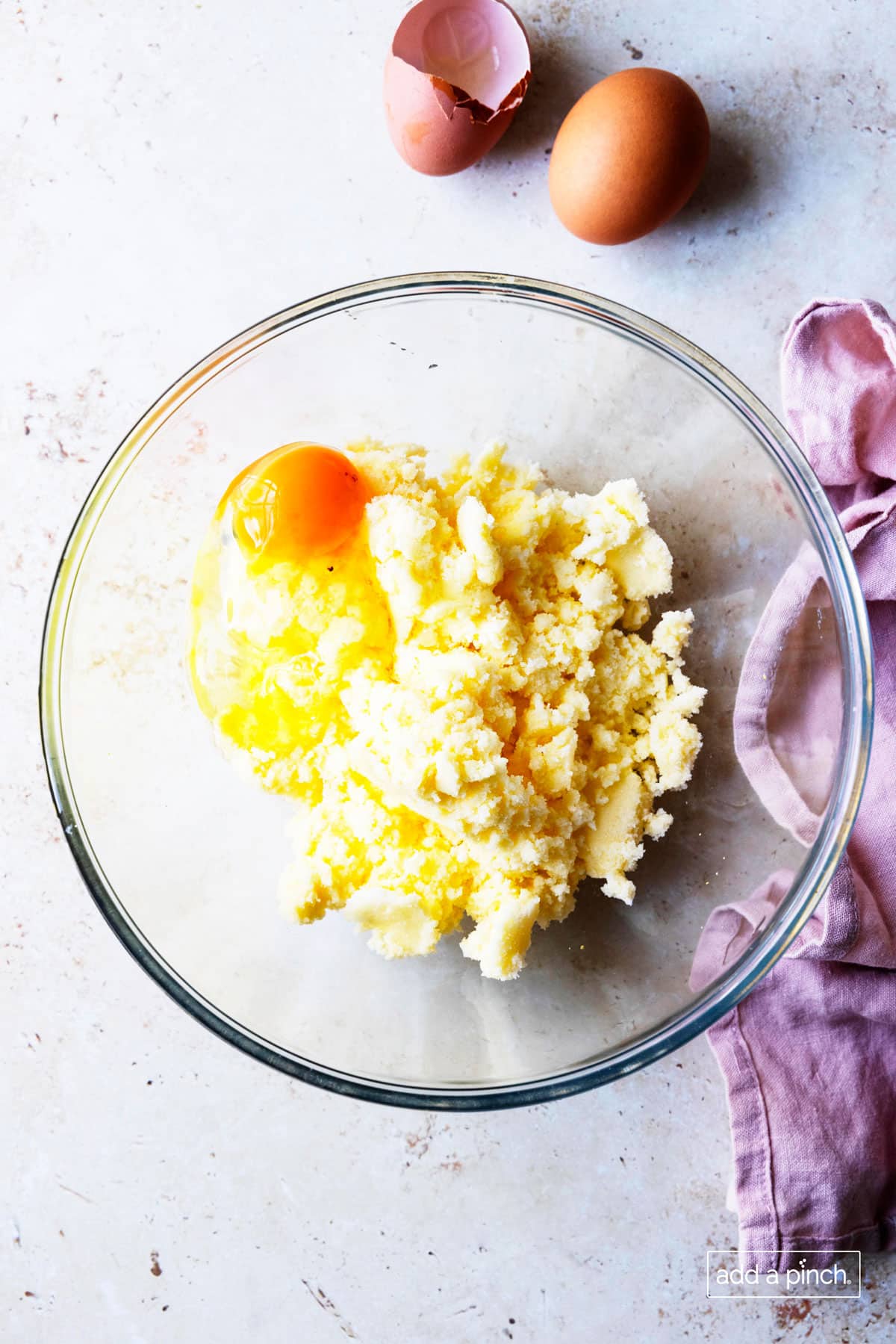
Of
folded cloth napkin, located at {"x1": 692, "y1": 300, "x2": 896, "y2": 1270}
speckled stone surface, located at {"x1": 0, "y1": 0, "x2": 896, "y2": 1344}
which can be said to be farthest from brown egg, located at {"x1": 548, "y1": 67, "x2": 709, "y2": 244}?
folded cloth napkin, located at {"x1": 692, "y1": 300, "x2": 896, "y2": 1270}

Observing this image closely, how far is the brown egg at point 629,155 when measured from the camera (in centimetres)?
133

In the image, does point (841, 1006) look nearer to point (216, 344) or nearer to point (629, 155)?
point (629, 155)

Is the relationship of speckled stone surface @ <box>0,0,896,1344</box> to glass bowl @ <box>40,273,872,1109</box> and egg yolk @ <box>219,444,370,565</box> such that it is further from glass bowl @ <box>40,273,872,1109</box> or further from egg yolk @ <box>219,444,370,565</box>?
egg yolk @ <box>219,444,370,565</box>

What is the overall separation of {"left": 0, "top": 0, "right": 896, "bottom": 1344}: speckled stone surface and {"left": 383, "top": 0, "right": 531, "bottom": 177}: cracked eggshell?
0.09 m

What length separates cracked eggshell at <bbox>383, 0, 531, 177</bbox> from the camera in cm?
136

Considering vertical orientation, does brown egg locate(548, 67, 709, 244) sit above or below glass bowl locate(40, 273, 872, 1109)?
above

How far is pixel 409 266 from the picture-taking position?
149cm

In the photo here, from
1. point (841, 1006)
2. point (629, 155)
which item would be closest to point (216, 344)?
point (629, 155)

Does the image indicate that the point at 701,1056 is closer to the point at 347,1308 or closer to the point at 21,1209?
the point at 347,1308

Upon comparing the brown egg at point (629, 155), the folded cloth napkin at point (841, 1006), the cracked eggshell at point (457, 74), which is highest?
the cracked eggshell at point (457, 74)

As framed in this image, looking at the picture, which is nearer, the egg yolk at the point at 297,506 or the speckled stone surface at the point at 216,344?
the egg yolk at the point at 297,506

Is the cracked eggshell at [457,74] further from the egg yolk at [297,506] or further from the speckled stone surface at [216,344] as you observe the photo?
the egg yolk at [297,506]

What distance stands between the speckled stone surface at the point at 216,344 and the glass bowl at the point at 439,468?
0.14 m

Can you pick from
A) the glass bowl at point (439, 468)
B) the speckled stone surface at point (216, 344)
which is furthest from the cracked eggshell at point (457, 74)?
the glass bowl at point (439, 468)
